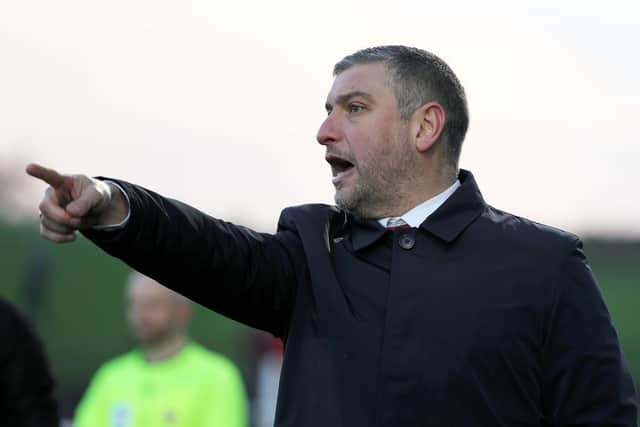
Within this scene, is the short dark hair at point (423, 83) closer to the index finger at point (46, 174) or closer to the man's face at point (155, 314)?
the index finger at point (46, 174)

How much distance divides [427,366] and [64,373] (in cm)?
2066

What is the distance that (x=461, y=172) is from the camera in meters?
4.17

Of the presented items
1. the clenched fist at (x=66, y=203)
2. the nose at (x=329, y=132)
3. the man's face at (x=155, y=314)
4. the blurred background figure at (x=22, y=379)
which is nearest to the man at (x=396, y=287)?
the nose at (x=329, y=132)

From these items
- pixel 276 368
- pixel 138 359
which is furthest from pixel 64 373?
pixel 138 359

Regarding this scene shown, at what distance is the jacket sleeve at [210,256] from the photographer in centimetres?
343

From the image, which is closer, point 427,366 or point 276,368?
point 427,366

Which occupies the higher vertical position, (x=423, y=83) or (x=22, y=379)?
(x=423, y=83)

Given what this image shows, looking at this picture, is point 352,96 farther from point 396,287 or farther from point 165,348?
point 165,348

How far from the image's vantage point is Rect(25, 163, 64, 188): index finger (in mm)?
3045

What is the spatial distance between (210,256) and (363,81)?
804 mm

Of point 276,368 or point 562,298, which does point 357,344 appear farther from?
point 276,368

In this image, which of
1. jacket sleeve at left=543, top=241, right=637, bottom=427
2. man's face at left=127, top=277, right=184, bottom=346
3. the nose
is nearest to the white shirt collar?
the nose

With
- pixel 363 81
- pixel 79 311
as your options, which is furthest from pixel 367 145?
pixel 79 311

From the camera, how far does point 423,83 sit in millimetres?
4078
